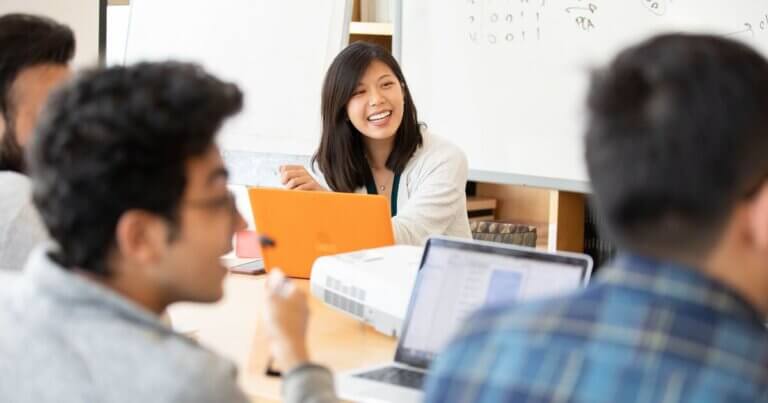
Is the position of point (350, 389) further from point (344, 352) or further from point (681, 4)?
point (681, 4)

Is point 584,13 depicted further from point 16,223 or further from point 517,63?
point 16,223

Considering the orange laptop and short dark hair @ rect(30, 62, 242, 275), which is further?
the orange laptop

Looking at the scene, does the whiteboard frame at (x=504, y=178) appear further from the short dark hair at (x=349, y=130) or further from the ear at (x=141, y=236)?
the ear at (x=141, y=236)

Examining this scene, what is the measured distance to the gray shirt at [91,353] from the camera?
999 mm

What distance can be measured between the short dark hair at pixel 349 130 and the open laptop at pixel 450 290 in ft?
3.83

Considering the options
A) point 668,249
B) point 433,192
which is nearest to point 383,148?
point 433,192

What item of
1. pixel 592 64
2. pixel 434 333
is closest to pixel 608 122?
pixel 592 64

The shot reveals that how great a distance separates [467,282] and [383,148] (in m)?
1.29

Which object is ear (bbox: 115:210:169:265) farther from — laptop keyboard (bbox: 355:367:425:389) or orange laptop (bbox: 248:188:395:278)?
orange laptop (bbox: 248:188:395:278)

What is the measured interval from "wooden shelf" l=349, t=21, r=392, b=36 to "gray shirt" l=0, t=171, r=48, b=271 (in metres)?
2.19

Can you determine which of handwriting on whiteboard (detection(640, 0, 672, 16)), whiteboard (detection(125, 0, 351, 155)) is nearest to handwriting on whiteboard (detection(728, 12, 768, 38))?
handwriting on whiteboard (detection(640, 0, 672, 16))

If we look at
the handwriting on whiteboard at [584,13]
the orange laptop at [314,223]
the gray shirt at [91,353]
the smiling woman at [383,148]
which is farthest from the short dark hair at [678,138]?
the handwriting on whiteboard at [584,13]

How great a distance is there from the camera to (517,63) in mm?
3391

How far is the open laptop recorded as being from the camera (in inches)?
65.9
